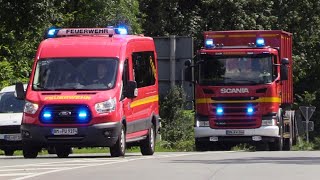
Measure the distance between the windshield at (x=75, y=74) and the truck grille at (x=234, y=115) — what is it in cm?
789

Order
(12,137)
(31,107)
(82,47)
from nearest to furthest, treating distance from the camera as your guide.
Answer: (31,107) < (82,47) < (12,137)

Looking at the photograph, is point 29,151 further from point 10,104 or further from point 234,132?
point 234,132

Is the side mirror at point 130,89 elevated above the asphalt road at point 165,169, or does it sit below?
above

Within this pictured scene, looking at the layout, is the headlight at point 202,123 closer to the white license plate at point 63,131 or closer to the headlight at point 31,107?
the white license plate at point 63,131

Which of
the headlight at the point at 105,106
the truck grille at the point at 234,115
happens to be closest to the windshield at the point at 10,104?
the truck grille at the point at 234,115

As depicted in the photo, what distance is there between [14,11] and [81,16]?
400 inches

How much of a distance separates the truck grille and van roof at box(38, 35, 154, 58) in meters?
7.13

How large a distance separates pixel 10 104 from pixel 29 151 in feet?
21.0

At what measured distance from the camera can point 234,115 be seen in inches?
1172

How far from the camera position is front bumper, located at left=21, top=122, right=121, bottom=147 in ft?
70.4

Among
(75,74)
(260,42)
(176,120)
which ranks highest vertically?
(75,74)

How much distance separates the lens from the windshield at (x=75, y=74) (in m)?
22.0

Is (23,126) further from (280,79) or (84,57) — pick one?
(280,79)

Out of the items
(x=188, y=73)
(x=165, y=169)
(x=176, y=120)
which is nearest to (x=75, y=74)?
(x=165, y=169)
